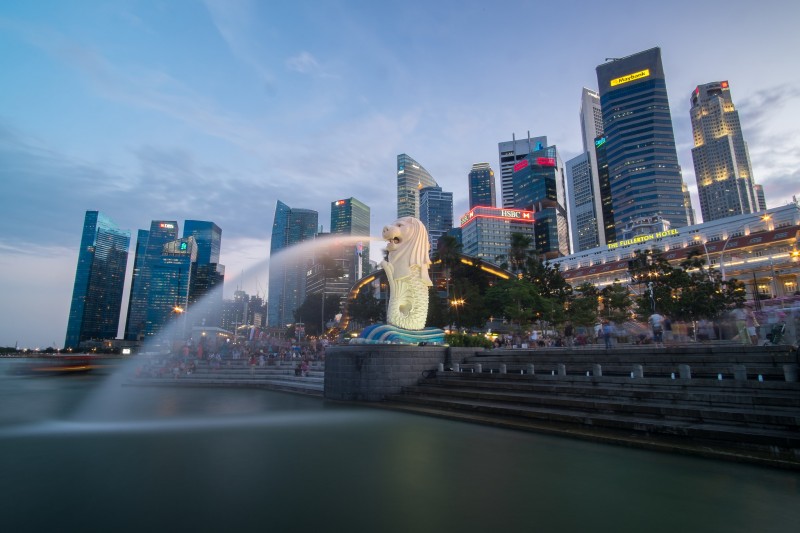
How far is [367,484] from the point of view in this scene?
5.98 metres

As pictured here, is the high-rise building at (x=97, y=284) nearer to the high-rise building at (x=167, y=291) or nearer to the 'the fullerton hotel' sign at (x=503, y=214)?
the high-rise building at (x=167, y=291)

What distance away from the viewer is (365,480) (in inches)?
243

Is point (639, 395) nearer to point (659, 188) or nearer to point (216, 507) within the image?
point (216, 507)

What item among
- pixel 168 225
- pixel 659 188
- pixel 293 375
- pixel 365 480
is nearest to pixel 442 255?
pixel 293 375

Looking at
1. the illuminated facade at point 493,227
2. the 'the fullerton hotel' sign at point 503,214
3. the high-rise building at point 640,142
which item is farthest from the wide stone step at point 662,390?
the high-rise building at point 640,142

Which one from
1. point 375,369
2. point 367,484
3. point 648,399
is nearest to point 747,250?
point 648,399

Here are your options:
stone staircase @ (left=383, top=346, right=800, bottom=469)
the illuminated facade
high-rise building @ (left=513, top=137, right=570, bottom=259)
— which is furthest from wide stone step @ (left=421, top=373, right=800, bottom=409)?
high-rise building @ (left=513, top=137, right=570, bottom=259)

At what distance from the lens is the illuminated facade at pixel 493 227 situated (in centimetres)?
14250

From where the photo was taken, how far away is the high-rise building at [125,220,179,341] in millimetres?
123312

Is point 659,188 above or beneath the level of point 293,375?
above

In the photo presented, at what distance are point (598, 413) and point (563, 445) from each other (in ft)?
6.68

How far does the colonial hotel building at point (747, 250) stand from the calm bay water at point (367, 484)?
167 ft

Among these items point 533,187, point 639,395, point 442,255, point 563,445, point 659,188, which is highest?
point 533,187

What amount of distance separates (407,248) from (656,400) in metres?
13.3
